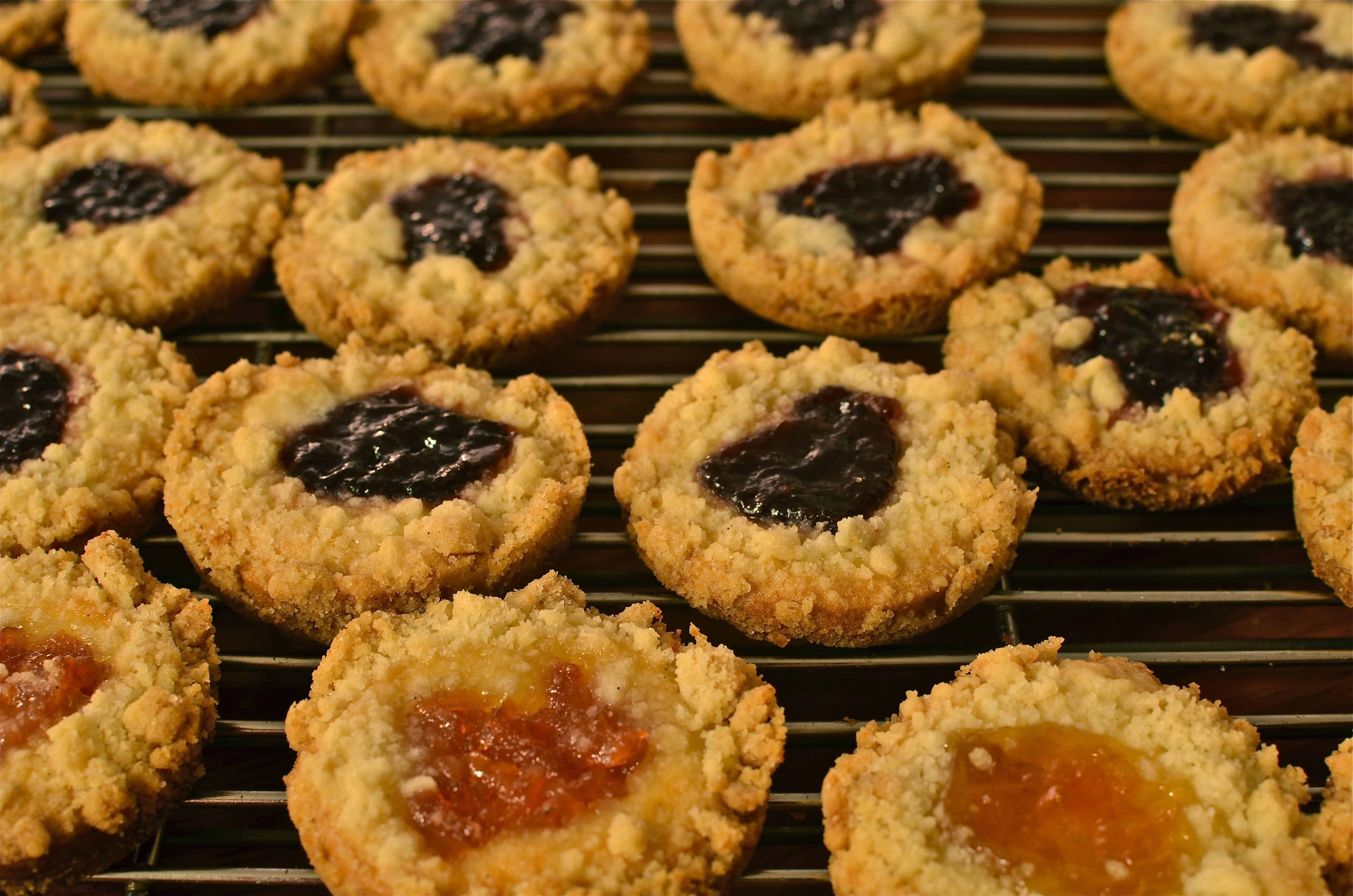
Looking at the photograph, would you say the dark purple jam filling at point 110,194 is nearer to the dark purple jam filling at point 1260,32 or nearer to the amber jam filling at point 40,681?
the amber jam filling at point 40,681

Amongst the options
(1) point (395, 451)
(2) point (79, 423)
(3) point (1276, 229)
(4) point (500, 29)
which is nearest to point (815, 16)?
(4) point (500, 29)

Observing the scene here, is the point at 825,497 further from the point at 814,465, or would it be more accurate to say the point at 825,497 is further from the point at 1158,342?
the point at 1158,342

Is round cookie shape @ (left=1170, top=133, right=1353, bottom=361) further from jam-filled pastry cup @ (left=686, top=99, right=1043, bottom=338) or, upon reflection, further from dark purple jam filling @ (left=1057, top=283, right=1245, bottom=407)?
jam-filled pastry cup @ (left=686, top=99, right=1043, bottom=338)

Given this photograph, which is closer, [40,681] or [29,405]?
[40,681]

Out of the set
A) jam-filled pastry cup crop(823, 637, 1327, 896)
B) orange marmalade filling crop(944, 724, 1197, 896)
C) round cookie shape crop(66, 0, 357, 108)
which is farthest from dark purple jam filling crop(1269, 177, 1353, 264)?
round cookie shape crop(66, 0, 357, 108)

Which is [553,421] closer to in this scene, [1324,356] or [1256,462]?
[1256,462]

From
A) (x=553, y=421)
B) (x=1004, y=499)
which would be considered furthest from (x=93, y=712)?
(x=1004, y=499)

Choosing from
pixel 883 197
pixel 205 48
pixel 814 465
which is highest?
pixel 205 48
